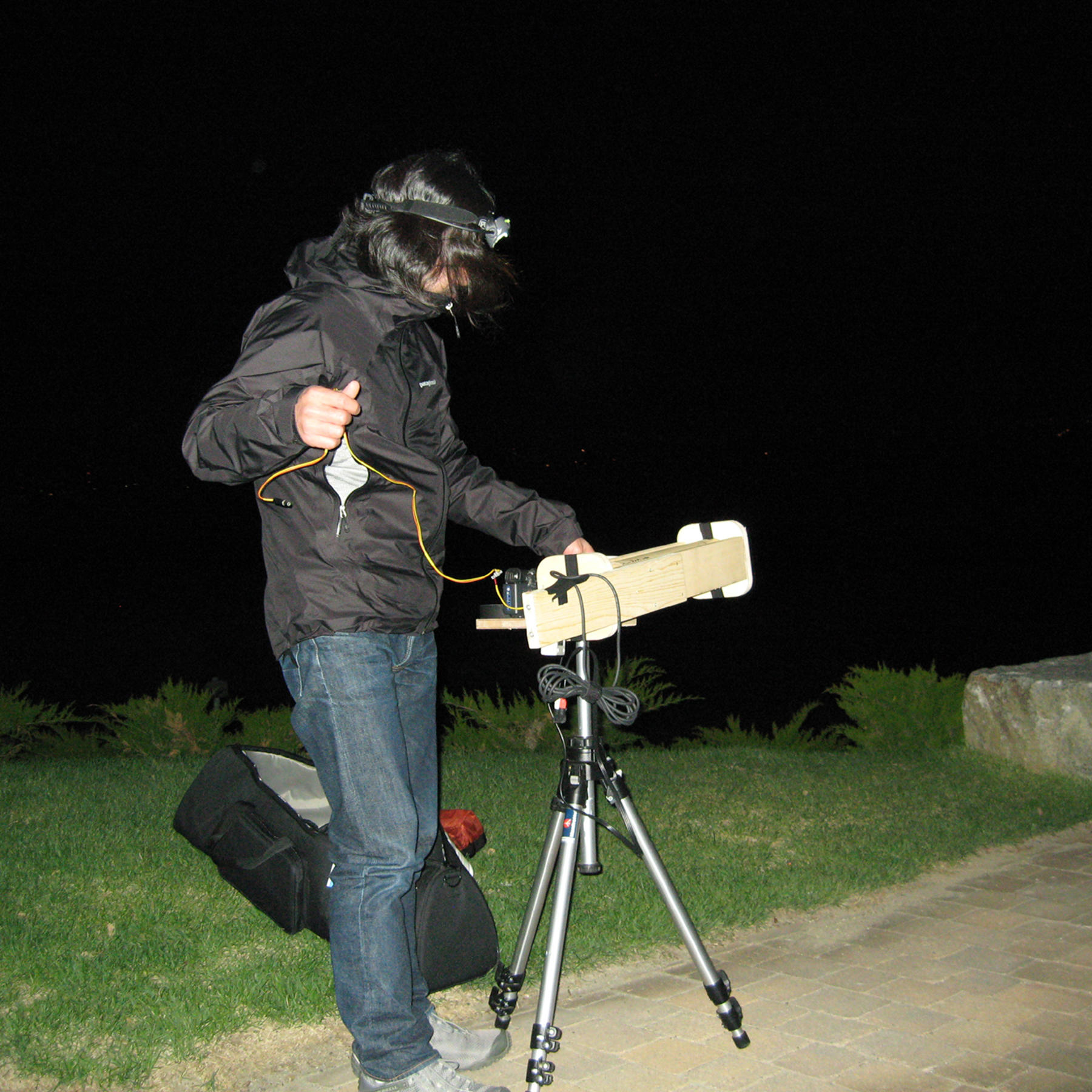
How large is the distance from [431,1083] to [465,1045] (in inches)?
11.9

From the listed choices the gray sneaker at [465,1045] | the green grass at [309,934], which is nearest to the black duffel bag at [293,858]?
the gray sneaker at [465,1045]

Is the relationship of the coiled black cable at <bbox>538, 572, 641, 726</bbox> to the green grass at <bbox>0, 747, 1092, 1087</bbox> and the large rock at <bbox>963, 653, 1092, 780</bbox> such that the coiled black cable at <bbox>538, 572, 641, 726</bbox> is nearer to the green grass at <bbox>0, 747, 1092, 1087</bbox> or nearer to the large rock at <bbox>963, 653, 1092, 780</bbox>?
the green grass at <bbox>0, 747, 1092, 1087</bbox>

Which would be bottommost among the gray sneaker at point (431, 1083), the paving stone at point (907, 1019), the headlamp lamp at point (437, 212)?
the paving stone at point (907, 1019)

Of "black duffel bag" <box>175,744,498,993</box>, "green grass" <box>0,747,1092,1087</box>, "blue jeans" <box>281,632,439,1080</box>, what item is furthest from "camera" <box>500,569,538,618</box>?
"green grass" <box>0,747,1092,1087</box>

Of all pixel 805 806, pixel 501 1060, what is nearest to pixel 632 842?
pixel 501 1060

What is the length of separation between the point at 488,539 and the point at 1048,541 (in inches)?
704

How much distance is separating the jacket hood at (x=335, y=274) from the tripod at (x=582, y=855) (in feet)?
2.93

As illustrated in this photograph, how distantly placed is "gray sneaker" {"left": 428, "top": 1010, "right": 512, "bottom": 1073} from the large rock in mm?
4009

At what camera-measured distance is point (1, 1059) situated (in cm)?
256

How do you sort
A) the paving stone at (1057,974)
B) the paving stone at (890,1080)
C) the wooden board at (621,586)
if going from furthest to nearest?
the paving stone at (1057,974) → the paving stone at (890,1080) → the wooden board at (621,586)

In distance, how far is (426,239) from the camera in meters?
2.39

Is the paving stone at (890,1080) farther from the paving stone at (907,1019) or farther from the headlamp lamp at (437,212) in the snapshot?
the headlamp lamp at (437,212)

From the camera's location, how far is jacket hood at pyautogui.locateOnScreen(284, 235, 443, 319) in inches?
94.0

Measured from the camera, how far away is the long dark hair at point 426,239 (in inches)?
93.5
